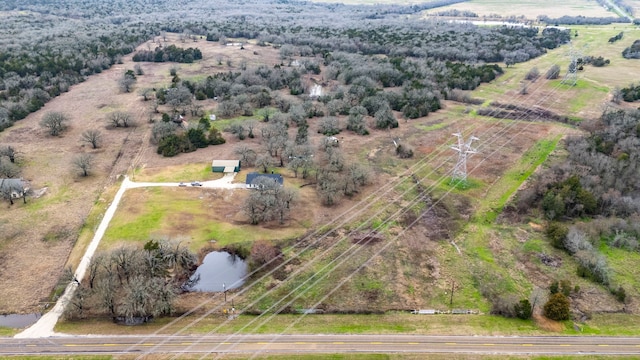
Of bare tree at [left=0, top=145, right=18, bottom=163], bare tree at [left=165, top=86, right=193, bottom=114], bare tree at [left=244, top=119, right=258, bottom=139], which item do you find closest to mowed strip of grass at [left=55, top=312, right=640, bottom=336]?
bare tree at [left=0, top=145, right=18, bottom=163]

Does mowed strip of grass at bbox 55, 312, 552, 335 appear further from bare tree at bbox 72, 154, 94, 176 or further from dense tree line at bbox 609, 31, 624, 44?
dense tree line at bbox 609, 31, 624, 44

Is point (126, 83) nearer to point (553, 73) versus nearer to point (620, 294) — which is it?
point (620, 294)

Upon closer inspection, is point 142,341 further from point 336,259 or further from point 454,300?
point 454,300

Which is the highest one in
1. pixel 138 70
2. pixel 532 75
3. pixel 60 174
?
pixel 138 70

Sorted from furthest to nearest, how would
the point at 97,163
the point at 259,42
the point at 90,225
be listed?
1. the point at 259,42
2. the point at 97,163
3. the point at 90,225

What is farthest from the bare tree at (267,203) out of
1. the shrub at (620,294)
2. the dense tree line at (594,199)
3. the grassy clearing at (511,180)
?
the shrub at (620,294)

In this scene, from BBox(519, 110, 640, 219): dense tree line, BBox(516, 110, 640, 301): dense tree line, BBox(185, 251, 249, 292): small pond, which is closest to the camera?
BBox(185, 251, 249, 292): small pond

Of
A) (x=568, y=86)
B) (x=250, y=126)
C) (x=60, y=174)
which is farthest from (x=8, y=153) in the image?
(x=568, y=86)
